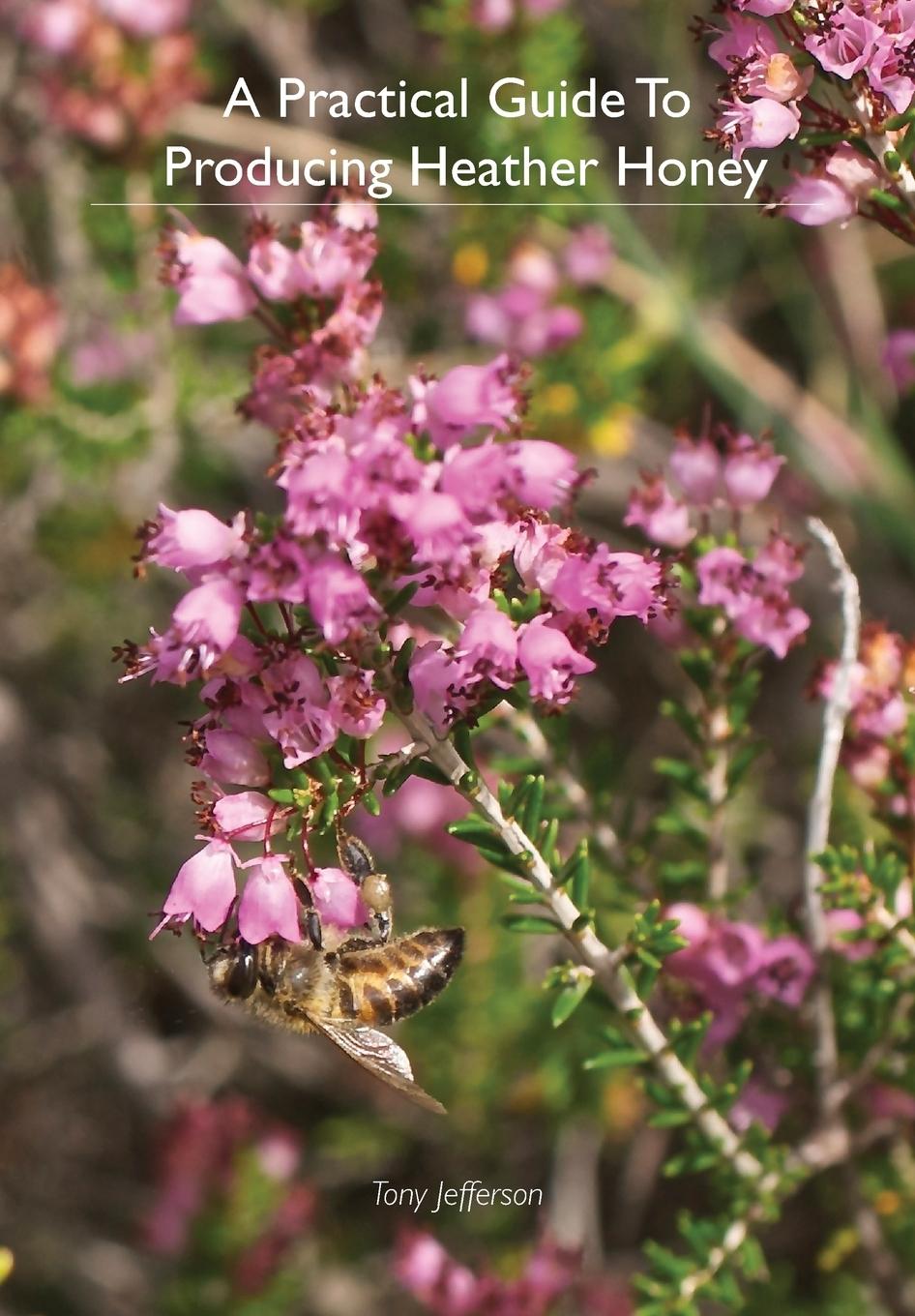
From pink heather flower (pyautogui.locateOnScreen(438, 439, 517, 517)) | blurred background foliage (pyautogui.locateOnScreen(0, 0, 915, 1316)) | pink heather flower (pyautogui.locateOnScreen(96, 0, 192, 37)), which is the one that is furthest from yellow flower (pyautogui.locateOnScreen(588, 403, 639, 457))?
pink heather flower (pyautogui.locateOnScreen(438, 439, 517, 517))

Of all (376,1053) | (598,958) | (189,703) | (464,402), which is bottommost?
(376,1053)

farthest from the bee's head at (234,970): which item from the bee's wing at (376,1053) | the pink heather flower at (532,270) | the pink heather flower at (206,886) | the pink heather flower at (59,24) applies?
the pink heather flower at (59,24)

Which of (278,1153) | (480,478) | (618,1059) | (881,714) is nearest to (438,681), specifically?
(480,478)

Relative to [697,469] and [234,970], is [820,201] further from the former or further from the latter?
[234,970]

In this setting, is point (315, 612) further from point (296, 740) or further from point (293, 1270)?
point (293, 1270)

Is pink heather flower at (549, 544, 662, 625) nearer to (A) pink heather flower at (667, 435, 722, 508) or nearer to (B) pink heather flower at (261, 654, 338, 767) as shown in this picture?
(B) pink heather flower at (261, 654, 338, 767)
